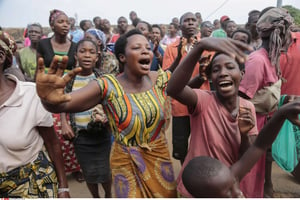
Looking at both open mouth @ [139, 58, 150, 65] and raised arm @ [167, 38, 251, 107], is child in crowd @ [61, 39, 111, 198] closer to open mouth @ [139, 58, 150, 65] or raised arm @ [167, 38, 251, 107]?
open mouth @ [139, 58, 150, 65]

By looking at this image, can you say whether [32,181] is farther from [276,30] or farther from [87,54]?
[276,30]

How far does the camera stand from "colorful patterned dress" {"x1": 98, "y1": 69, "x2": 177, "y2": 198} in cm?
192

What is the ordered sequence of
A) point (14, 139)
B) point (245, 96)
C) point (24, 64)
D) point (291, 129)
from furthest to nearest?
point (24, 64)
point (291, 129)
point (245, 96)
point (14, 139)

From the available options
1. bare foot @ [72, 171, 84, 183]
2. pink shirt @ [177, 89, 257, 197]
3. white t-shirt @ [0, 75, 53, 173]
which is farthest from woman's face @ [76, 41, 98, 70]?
bare foot @ [72, 171, 84, 183]

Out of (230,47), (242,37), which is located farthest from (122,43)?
(242,37)

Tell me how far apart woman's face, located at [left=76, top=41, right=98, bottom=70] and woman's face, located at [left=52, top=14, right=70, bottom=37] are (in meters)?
1.11

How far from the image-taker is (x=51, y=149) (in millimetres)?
1995

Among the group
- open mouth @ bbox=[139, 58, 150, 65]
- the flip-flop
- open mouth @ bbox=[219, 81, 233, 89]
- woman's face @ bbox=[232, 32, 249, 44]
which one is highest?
open mouth @ bbox=[139, 58, 150, 65]

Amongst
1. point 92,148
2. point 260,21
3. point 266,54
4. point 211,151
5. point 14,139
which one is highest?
point 260,21

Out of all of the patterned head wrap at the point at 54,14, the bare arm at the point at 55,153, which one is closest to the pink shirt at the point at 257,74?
the bare arm at the point at 55,153

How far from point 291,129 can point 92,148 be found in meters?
1.81

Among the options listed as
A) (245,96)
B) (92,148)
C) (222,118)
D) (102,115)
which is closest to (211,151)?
(222,118)

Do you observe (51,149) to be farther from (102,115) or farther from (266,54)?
(266,54)

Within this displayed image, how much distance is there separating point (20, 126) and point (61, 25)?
2435mm
